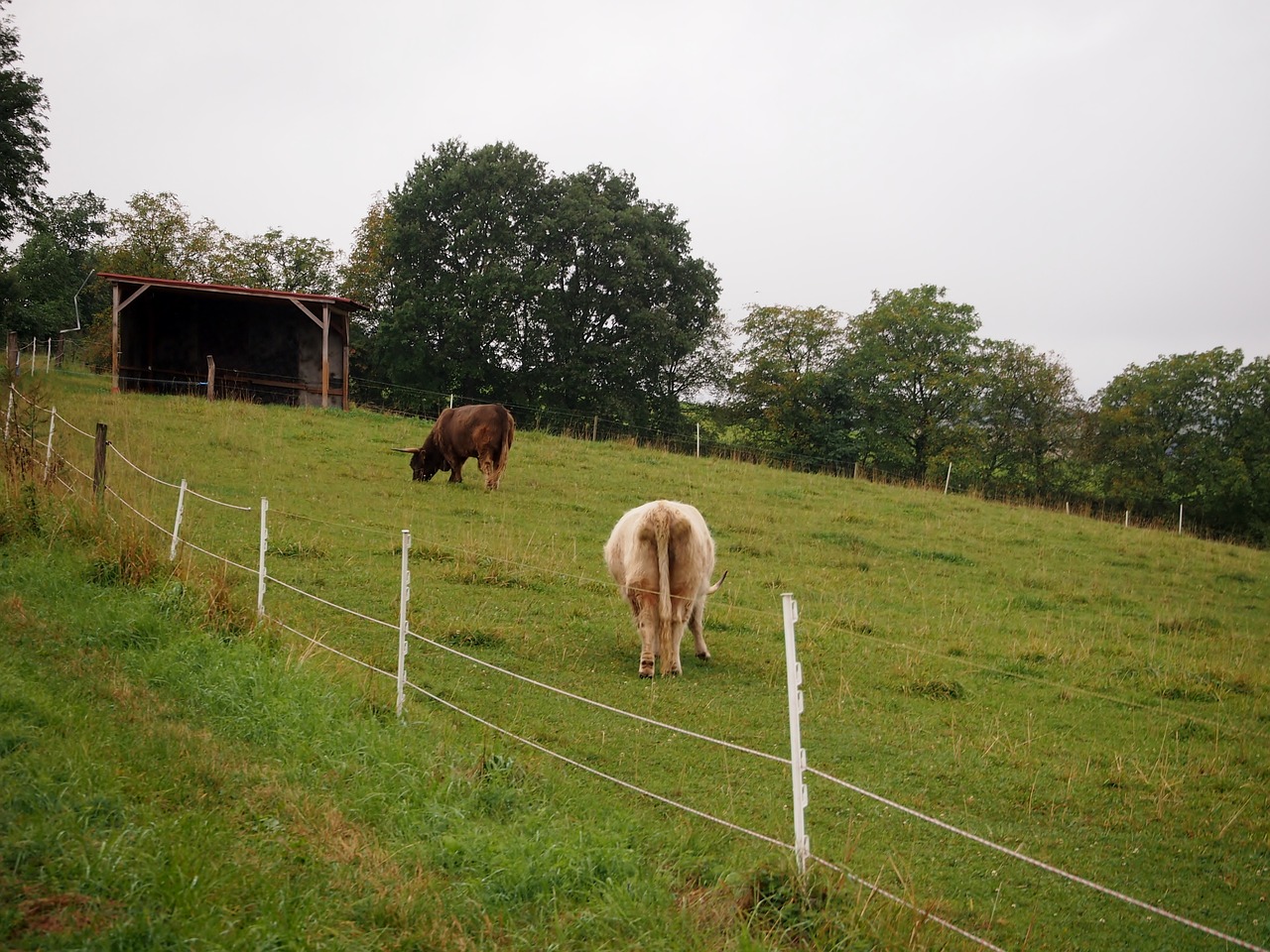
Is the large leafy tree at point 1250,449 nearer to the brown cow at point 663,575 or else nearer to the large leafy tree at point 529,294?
the large leafy tree at point 529,294

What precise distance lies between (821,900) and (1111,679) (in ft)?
24.0

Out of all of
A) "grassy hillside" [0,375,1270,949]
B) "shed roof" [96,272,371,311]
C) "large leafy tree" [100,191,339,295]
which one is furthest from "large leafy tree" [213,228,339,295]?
"grassy hillside" [0,375,1270,949]

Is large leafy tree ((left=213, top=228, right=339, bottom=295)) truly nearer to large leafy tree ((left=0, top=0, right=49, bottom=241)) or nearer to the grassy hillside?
large leafy tree ((left=0, top=0, right=49, bottom=241))

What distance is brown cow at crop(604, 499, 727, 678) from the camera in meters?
8.36

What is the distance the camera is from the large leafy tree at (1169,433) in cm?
4419

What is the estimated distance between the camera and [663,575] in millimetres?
8312

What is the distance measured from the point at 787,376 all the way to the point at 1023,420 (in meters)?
11.6

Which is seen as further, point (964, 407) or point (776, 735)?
point (964, 407)

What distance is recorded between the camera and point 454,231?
4006 centimetres

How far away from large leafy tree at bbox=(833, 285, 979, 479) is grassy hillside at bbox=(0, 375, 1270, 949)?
29748 mm

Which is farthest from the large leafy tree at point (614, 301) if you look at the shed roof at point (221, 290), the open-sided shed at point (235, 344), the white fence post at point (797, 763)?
the white fence post at point (797, 763)

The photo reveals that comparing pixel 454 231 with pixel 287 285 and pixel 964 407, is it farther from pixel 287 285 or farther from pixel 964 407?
pixel 964 407

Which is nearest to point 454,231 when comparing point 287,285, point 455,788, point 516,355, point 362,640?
point 516,355

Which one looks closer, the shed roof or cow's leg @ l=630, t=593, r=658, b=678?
cow's leg @ l=630, t=593, r=658, b=678
